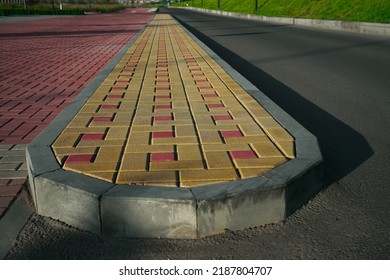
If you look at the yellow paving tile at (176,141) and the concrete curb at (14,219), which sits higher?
the yellow paving tile at (176,141)

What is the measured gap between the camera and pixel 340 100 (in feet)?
16.0

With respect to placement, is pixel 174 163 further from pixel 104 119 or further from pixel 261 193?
pixel 104 119

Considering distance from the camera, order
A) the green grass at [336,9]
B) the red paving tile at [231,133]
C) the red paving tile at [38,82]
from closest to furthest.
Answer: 1. the red paving tile at [231,133]
2. the red paving tile at [38,82]
3. the green grass at [336,9]

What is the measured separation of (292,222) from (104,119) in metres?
2.10

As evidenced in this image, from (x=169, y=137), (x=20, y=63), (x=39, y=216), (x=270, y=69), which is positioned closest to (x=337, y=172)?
(x=169, y=137)

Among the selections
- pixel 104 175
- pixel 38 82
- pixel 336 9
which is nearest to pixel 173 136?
pixel 104 175

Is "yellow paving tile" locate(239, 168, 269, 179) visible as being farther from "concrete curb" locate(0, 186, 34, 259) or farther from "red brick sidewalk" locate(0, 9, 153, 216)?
"red brick sidewalk" locate(0, 9, 153, 216)

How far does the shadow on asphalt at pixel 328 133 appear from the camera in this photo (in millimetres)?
2926

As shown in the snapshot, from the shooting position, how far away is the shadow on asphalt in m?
2.93

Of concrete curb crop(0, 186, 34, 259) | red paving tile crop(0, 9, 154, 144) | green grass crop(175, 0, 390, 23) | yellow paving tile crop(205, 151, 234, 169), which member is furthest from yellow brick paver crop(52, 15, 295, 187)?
green grass crop(175, 0, 390, 23)

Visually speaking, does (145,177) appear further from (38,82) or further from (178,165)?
(38,82)

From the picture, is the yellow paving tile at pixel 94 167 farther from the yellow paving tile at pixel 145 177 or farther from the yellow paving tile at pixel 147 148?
A: the yellow paving tile at pixel 147 148

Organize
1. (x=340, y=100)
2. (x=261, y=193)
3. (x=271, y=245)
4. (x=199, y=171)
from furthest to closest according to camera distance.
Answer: (x=340, y=100) < (x=199, y=171) < (x=261, y=193) < (x=271, y=245)

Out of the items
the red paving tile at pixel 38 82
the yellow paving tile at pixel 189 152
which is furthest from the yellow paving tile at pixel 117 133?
the red paving tile at pixel 38 82
